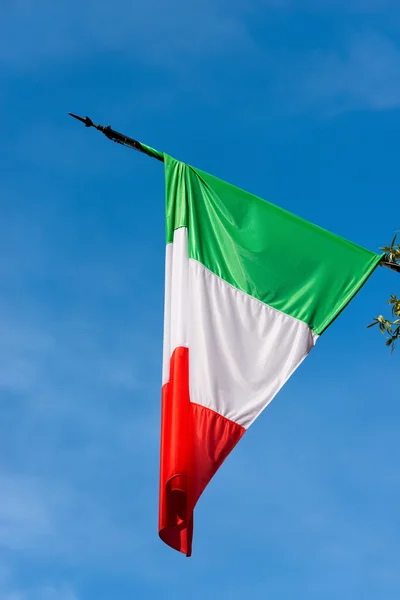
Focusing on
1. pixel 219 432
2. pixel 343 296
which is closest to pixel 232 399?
pixel 219 432

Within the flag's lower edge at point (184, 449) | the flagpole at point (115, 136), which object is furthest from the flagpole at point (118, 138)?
the flag's lower edge at point (184, 449)

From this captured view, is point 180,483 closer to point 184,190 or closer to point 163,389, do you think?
point 163,389

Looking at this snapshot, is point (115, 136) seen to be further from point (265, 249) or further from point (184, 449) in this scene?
point (184, 449)

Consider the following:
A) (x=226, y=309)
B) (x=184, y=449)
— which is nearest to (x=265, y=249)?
(x=226, y=309)

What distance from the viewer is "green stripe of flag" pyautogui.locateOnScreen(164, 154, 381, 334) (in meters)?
11.6

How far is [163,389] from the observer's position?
10.5 metres

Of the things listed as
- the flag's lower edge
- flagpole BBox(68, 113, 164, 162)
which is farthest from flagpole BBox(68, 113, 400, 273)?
the flag's lower edge

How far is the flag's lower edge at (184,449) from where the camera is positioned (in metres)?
9.53

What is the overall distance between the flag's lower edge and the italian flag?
1 cm

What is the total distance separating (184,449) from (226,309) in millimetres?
2107

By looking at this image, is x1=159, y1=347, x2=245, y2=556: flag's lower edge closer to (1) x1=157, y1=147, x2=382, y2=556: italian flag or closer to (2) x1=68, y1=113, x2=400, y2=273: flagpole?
(1) x1=157, y1=147, x2=382, y2=556: italian flag

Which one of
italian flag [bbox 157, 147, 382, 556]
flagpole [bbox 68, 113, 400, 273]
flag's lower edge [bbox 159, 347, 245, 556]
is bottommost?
flag's lower edge [bbox 159, 347, 245, 556]

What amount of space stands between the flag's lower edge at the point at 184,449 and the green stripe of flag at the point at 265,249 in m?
1.61

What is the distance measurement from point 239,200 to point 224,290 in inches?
52.1
